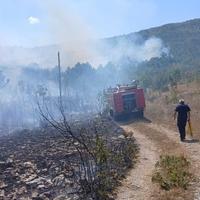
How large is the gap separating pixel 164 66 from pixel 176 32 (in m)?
46.2

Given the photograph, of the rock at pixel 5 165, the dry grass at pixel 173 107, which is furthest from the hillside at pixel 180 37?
the rock at pixel 5 165

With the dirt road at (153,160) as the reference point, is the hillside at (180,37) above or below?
above

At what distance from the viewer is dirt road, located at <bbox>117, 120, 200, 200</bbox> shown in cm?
1172

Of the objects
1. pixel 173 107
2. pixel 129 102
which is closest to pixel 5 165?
pixel 129 102

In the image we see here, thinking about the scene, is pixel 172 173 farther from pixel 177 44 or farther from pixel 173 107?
pixel 177 44

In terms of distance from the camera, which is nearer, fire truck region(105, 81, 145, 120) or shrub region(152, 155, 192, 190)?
shrub region(152, 155, 192, 190)

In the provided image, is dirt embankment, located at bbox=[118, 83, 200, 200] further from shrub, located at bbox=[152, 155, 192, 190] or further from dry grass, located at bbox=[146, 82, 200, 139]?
shrub, located at bbox=[152, 155, 192, 190]

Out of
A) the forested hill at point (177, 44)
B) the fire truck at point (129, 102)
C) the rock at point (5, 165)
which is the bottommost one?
the rock at point (5, 165)

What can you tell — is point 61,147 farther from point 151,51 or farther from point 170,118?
point 151,51

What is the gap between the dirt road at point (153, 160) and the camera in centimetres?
1172

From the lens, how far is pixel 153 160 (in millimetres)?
16469

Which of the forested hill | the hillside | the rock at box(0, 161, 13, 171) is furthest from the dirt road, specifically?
the hillside

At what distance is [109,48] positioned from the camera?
127 meters

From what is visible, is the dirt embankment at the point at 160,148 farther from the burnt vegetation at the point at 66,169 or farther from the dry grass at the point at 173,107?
the burnt vegetation at the point at 66,169
